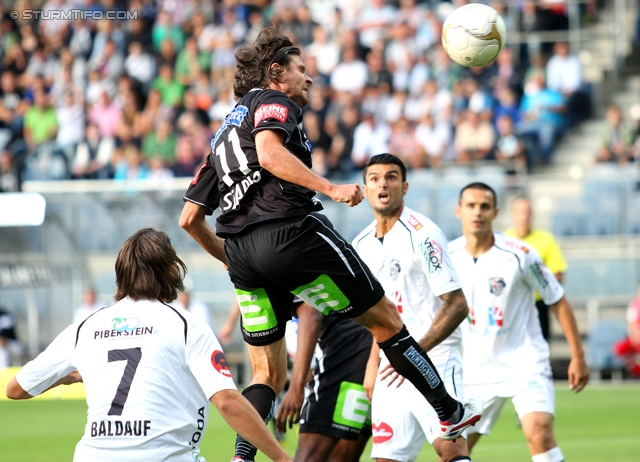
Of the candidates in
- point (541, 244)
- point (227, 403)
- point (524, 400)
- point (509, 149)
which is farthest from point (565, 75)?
point (227, 403)

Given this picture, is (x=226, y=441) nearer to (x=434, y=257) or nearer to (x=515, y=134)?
(x=434, y=257)

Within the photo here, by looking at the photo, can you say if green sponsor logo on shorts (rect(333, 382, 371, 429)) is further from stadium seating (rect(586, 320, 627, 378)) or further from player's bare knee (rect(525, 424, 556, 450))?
stadium seating (rect(586, 320, 627, 378))

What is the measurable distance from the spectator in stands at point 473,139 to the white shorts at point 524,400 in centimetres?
1042

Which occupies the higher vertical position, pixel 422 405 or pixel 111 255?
pixel 111 255

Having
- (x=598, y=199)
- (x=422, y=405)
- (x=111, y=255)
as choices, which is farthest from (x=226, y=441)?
(x=598, y=199)

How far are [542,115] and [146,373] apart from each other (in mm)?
15383

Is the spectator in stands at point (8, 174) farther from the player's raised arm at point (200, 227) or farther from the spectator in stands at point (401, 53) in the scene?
the player's raised arm at point (200, 227)

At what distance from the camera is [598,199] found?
631 inches

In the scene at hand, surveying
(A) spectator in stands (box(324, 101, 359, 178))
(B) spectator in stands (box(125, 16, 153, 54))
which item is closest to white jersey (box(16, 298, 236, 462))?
(A) spectator in stands (box(324, 101, 359, 178))

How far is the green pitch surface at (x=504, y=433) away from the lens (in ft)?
30.9

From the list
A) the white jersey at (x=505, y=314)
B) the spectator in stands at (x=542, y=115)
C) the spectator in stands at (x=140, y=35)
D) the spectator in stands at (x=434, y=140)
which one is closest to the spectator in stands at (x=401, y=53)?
the spectator in stands at (x=434, y=140)

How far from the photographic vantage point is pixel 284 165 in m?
5.21

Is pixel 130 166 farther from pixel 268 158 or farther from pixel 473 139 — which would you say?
pixel 268 158

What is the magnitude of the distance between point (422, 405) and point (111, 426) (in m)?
2.57
